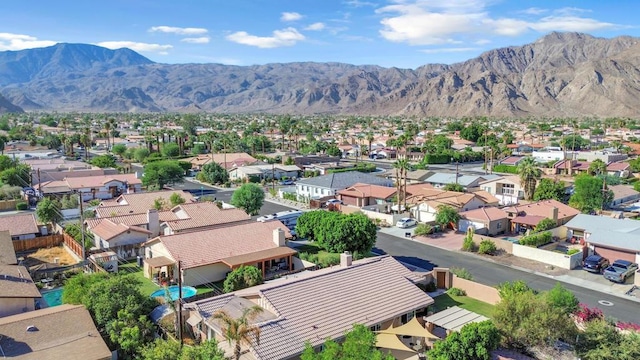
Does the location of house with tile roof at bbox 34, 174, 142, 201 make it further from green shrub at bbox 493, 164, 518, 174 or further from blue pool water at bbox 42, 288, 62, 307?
green shrub at bbox 493, 164, 518, 174

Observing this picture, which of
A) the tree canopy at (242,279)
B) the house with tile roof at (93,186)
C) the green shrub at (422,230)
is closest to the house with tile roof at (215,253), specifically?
the tree canopy at (242,279)

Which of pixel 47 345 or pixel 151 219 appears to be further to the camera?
pixel 151 219

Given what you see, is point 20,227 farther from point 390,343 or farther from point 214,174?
point 390,343

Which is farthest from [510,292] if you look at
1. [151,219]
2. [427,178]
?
[427,178]

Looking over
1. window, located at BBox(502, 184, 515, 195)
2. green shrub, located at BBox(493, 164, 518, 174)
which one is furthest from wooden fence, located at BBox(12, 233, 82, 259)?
green shrub, located at BBox(493, 164, 518, 174)

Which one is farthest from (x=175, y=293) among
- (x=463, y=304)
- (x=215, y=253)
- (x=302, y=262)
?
(x=463, y=304)

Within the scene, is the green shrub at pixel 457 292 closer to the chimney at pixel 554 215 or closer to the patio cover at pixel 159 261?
the patio cover at pixel 159 261

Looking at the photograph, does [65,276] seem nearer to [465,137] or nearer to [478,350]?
[478,350]
